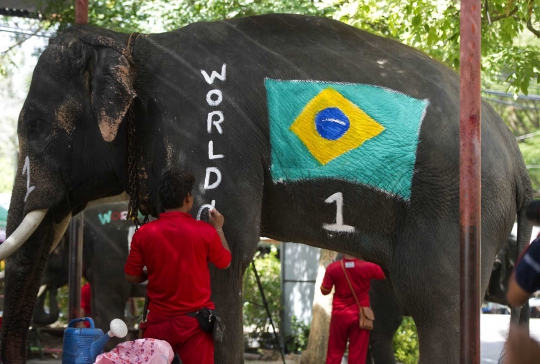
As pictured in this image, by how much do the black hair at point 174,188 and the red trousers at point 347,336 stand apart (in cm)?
427

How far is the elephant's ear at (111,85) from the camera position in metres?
4.84

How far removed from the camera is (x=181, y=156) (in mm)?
4832

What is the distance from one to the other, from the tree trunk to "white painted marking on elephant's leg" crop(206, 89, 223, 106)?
5.76 meters

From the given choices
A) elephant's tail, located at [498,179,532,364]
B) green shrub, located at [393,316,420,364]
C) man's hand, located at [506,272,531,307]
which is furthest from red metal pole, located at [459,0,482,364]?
green shrub, located at [393,316,420,364]

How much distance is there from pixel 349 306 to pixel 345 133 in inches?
152

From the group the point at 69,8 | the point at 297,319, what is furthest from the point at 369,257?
the point at 297,319

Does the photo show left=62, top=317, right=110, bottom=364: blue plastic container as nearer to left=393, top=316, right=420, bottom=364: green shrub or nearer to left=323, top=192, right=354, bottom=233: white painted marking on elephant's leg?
left=323, top=192, right=354, bottom=233: white painted marking on elephant's leg

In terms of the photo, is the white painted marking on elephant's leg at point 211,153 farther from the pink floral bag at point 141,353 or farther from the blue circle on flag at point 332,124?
the pink floral bag at point 141,353

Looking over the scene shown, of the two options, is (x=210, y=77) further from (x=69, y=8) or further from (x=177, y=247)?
(x=69, y=8)

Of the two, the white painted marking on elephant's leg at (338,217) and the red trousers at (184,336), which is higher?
the white painted marking on elephant's leg at (338,217)

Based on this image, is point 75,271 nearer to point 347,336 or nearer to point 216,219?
point 347,336

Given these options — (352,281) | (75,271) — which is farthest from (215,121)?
(352,281)

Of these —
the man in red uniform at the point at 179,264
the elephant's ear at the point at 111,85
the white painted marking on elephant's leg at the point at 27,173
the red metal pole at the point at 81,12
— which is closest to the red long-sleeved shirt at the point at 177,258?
the man in red uniform at the point at 179,264

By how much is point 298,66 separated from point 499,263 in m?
6.48
